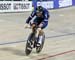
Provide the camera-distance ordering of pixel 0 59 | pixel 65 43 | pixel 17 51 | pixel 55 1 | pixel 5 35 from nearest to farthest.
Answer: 1. pixel 0 59
2. pixel 17 51
3. pixel 65 43
4. pixel 5 35
5. pixel 55 1

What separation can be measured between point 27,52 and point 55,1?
27.6 meters

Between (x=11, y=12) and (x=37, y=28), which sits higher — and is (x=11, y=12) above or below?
below

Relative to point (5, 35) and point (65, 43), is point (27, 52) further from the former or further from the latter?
point (5, 35)

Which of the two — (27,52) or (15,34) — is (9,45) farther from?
(15,34)

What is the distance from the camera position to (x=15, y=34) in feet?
53.8

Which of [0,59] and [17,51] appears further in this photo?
[17,51]

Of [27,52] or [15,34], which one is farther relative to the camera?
[15,34]

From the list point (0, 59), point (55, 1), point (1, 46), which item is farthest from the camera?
point (55, 1)

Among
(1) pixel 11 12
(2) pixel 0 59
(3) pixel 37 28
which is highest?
(3) pixel 37 28

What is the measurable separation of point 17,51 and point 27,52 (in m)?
1.12

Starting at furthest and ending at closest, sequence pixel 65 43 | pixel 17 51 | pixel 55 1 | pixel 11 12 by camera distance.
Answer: pixel 55 1
pixel 11 12
pixel 65 43
pixel 17 51

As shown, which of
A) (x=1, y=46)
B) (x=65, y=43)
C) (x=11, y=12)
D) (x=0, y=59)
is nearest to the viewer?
(x=0, y=59)

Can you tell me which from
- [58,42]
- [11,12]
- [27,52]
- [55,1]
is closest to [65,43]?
[58,42]

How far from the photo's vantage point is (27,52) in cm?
1059
